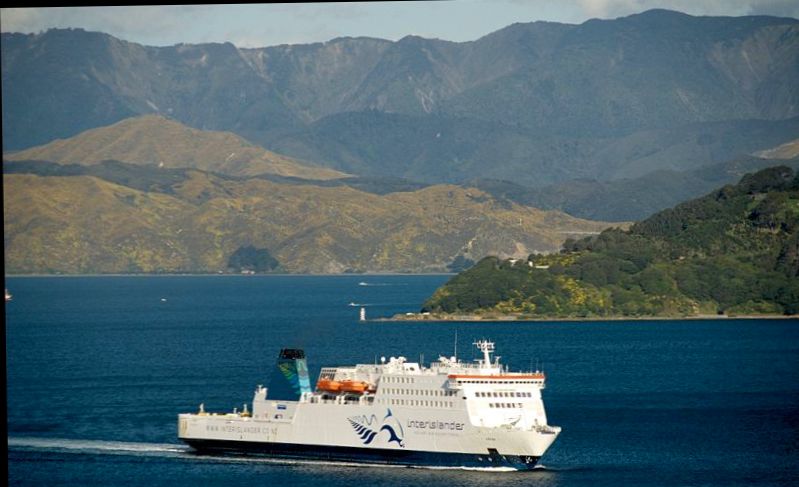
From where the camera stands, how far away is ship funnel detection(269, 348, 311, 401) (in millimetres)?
41719

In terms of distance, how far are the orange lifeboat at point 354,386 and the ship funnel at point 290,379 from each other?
1232mm

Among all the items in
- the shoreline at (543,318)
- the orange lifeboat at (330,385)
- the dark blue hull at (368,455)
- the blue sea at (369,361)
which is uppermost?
the orange lifeboat at (330,385)

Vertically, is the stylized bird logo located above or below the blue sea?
above

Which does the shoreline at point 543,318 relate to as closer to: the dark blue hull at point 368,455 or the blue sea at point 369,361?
the blue sea at point 369,361

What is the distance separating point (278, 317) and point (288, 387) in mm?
63395

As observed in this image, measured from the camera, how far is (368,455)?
39.2m

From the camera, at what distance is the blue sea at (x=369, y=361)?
39562mm

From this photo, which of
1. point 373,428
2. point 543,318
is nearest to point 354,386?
point 373,428

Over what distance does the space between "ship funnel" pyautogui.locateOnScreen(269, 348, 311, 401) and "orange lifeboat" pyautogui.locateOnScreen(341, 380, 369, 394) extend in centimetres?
123

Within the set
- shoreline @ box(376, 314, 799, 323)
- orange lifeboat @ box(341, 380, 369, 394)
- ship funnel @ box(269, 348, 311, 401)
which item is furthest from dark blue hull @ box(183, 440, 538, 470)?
shoreline @ box(376, 314, 799, 323)

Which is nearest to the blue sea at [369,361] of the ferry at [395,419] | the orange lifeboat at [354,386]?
the ferry at [395,419]

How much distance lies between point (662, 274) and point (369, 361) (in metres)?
49.2

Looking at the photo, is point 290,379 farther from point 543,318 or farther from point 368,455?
point 543,318

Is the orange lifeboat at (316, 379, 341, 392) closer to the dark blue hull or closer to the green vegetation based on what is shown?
the dark blue hull
